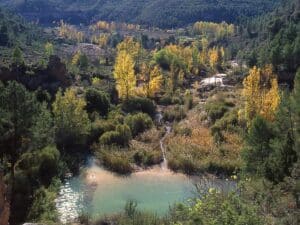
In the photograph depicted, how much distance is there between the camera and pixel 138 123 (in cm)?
7112

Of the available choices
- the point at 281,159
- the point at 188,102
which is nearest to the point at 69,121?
the point at 188,102

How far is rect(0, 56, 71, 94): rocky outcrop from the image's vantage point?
237ft

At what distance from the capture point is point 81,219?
42.1 metres

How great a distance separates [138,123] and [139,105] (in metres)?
8.79

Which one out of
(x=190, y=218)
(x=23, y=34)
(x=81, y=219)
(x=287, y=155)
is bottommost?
(x=23, y=34)

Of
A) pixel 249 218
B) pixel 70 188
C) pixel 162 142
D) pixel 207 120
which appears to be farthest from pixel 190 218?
pixel 207 120

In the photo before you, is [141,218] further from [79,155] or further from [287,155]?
[79,155]

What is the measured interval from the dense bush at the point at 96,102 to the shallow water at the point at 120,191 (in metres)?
16.3

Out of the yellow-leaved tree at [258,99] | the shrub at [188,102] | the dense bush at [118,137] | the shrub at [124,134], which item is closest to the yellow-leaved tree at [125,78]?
the shrub at [188,102]

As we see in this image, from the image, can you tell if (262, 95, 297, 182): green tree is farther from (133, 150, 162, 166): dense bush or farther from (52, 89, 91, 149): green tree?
(52, 89, 91, 149): green tree

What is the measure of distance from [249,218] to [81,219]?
90.2 feet

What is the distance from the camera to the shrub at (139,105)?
259 ft

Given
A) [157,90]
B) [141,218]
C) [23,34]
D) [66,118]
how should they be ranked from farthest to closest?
[23,34] < [157,90] < [66,118] < [141,218]

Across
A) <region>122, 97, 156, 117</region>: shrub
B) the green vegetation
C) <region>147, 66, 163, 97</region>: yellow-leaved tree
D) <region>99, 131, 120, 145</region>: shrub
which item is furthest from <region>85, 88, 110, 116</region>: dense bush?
<region>147, 66, 163, 97</region>: yellow-leaved tree
